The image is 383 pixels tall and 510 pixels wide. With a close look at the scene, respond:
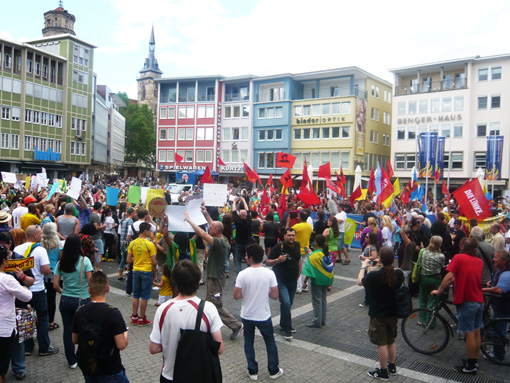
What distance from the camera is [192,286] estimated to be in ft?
12.1

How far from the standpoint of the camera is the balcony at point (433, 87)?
4381 cm

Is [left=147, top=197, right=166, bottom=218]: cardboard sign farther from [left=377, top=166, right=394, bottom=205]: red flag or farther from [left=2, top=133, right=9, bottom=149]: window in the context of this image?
[left=2, top=133, right=9, bottom=149]: window

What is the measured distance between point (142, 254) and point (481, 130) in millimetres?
43720

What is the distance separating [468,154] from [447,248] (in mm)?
37981

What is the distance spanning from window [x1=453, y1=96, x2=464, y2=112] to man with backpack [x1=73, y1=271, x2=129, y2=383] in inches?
1821

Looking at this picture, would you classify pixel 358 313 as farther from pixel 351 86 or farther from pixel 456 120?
pixel 351 86

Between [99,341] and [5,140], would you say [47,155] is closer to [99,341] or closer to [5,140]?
[5,140]

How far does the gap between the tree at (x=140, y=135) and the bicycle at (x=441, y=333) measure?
79.5m

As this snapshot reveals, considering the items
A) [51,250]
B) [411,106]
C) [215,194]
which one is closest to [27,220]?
[51,250]

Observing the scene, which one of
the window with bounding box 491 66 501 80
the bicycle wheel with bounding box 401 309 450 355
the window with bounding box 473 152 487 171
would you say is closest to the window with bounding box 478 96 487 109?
the window with bounding box 491 66 501 80

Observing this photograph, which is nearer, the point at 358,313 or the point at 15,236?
the point at 15,236

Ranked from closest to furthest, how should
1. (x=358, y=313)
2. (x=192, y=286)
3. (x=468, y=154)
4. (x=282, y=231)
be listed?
1. (x=192, y=286)
2. (x=358, y=313)
3. (x=282, y=231)
4. (x=468, y=154)

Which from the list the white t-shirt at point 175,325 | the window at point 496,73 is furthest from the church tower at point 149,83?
the white t-shirt at point 175,325

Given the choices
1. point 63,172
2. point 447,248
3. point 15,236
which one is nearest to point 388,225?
point 447,248
